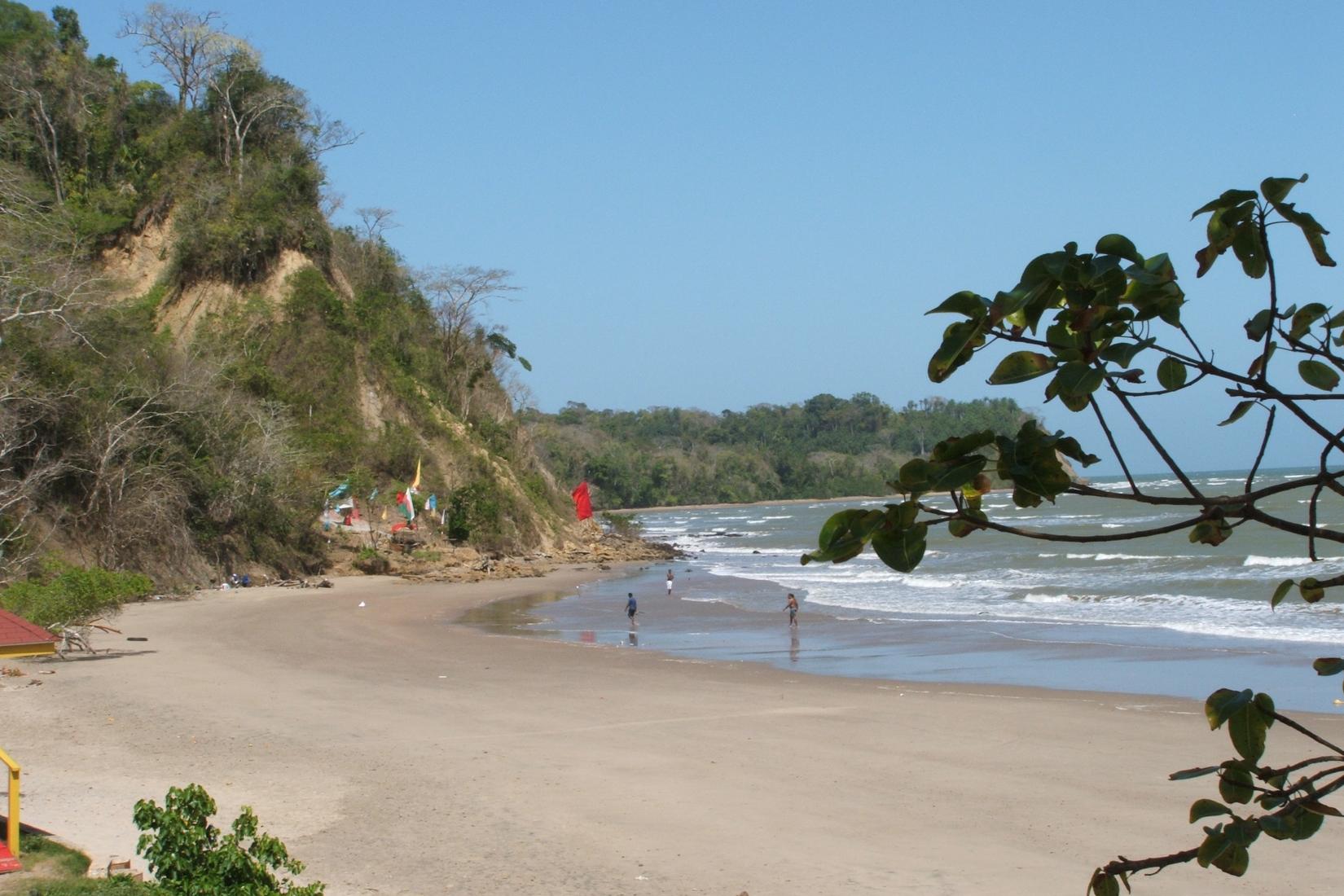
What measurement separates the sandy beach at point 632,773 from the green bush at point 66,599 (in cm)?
73

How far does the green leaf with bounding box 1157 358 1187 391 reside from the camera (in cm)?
196

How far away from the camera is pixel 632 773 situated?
1049 cm

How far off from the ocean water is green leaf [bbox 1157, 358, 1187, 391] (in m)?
6.90

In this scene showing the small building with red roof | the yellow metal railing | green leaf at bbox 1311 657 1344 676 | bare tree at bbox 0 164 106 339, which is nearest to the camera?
green leaf at bbox 1311 657 1344 676

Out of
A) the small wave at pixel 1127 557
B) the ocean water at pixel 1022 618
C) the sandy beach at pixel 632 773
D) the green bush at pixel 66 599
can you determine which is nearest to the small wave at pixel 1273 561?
the ocean water at pixel 1022 618

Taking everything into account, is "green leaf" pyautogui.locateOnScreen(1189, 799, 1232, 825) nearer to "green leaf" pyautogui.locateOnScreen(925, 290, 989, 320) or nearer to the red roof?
"green leaf" pyautogui.locateOnScreen(925, 290, 989, 320)

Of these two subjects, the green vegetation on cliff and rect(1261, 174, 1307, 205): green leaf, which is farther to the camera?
the green vegetation on cliff

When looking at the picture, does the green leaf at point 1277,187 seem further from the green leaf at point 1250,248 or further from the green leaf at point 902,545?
the green leaf at point 902,545

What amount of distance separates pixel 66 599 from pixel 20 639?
10.7 meters

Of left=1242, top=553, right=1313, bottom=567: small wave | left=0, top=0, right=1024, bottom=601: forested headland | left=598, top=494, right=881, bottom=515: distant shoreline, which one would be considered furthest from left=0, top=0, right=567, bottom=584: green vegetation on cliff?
left=598, top=494, right=881, bottom=515: distant shoreline

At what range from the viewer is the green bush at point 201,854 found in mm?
5262

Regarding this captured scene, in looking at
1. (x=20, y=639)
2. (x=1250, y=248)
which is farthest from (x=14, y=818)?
(x=1250, y=248)

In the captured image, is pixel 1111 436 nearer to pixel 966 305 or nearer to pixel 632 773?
pixel 966 305

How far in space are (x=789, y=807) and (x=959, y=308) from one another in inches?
327
